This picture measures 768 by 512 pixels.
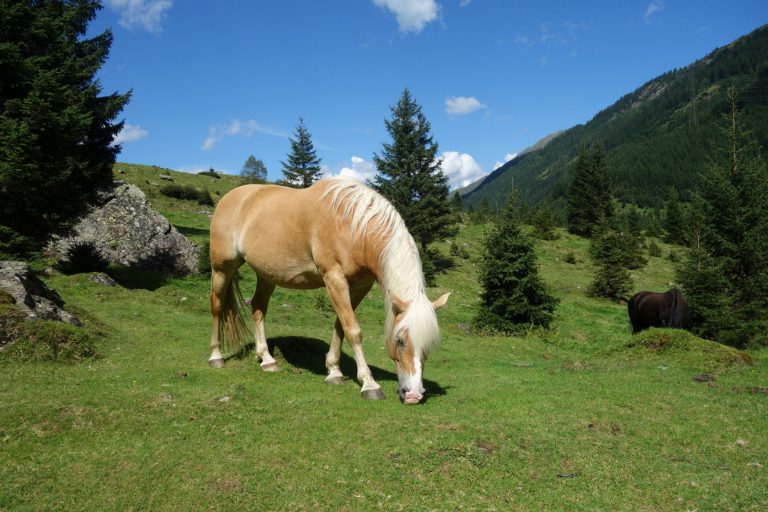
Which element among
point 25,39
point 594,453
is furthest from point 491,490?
point 25,39

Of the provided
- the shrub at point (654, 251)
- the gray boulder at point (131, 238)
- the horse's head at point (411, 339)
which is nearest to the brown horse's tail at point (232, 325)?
the horse's head at point (411, 339)

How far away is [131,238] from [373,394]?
633 inches

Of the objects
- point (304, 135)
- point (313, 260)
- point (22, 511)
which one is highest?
point (304, 135)

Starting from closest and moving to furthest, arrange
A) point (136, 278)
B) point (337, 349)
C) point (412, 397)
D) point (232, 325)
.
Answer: point (412, 397), point (337, 349), point (232, 325), point (136, 278)

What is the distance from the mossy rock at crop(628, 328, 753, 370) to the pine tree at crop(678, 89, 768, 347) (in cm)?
706

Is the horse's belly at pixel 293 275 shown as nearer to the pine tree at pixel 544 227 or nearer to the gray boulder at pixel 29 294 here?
the gray boulder at pixel 29 294

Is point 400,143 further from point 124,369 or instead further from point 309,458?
point 309,458

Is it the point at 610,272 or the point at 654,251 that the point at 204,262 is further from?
the point at 654,251

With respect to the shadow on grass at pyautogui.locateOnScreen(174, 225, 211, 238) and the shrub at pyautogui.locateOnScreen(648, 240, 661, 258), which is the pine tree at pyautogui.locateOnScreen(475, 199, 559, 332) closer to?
the shadow on grass at pyautogui.locateOnScreen(174, 225, 211, 238)

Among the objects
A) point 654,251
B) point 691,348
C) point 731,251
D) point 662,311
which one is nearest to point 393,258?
point 691,348

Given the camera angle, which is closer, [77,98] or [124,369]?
[124,369]

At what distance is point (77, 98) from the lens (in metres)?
16.6

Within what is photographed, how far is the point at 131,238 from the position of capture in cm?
1856

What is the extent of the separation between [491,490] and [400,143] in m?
29.8
